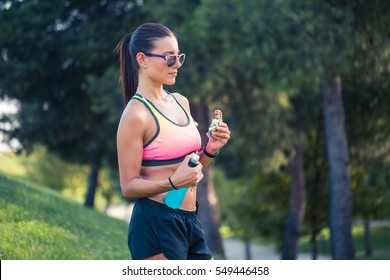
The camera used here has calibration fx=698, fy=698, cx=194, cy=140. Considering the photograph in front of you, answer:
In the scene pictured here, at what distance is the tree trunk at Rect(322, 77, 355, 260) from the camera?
1630 centimetres

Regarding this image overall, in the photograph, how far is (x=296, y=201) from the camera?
23156mm

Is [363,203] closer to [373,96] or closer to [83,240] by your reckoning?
[373,96]

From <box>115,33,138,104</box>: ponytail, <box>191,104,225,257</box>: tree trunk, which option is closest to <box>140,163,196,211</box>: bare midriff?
<box>115,33,138,104</box>: ponytail

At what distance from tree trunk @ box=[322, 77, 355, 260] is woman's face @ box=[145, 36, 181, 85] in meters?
12.8

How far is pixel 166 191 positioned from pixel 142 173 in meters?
0.17

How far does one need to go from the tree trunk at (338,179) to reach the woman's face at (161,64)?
1276cm

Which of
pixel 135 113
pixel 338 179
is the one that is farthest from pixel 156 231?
pixel 338 179

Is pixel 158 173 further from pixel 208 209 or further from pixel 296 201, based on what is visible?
pixel 296 201

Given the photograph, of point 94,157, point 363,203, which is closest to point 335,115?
point 363,203

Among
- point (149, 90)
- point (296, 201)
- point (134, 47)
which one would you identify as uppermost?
point (134, 47)

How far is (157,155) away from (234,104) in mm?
17758

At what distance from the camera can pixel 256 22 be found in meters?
15.3

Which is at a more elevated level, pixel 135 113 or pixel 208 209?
pixel 135 113
